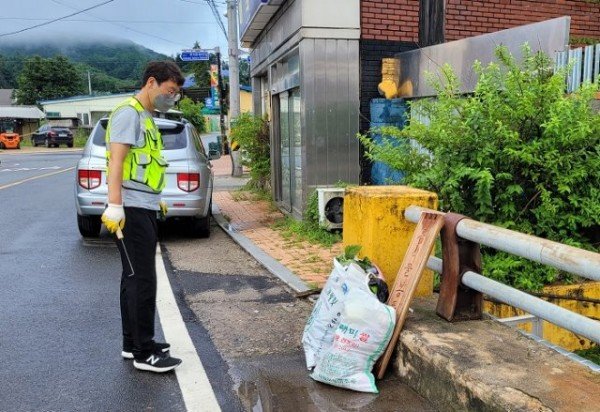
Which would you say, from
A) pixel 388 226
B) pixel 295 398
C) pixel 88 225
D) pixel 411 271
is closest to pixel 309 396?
pixel 295 398

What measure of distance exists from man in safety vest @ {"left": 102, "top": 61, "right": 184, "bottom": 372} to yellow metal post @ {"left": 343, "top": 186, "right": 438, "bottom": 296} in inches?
59.6

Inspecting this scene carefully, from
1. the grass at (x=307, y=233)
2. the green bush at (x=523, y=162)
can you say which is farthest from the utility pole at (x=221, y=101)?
the green bush at (x=523, y=162)

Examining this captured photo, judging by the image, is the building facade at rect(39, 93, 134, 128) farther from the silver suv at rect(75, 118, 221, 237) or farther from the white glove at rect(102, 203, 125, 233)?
the white glove at rect(102, 203, 125, 233)

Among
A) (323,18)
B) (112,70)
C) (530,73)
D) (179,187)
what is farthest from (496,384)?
(112,70)

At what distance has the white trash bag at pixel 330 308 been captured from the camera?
333 centimetres

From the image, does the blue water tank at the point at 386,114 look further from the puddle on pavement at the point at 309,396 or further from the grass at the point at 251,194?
the puddle on pavement at the point at 309,396

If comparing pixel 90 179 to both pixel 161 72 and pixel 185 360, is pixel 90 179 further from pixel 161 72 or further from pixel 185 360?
pixel 185 360

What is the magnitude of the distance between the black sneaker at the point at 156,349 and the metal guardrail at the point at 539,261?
6.59 feet

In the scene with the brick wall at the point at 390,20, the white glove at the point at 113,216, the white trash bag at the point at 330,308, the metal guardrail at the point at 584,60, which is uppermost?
the brick wall at the point at 390,20

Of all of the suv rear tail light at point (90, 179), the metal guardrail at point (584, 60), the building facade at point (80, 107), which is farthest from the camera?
the building facade at point (80, 107)

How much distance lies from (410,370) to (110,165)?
221cm

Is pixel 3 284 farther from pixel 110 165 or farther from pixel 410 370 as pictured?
pixel 410 370

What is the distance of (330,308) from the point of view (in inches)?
133

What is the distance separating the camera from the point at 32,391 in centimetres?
342
